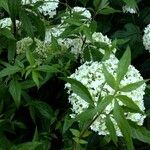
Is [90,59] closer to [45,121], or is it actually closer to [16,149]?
[45,121]

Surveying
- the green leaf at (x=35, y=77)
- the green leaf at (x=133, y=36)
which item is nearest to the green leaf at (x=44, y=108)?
the green leaf at (x=35, y=77)

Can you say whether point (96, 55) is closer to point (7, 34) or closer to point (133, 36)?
point (7, 34)

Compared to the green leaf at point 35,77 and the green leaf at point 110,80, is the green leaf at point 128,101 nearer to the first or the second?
the green leaf at point 110,80

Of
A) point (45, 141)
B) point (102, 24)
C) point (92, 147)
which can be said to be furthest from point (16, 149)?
point (102, 24)

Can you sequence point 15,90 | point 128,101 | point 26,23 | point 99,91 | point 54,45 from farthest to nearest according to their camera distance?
point 54,45 → point 26,23 → point 15,90 → point 99,91 → point 128,101

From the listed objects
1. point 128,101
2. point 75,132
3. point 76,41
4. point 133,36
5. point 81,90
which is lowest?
point 133,36

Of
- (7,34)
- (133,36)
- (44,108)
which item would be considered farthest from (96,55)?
(133,36)

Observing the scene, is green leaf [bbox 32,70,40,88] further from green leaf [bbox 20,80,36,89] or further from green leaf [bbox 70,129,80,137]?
green leaf [bbox 70,129,80,137]

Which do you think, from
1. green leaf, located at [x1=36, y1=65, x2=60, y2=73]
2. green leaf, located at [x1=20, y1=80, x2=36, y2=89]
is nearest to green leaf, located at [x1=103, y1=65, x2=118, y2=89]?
green leaf, located at [x1=36, y1=65, x2=60, y2=73]

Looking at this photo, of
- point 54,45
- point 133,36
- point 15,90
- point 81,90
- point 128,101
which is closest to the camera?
point 128,101
